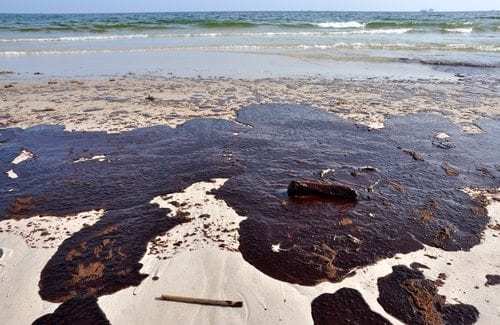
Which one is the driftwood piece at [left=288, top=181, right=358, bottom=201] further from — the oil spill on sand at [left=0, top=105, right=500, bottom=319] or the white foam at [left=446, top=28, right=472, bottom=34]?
the white foam at [left=446, top=28, right=472, bottom=34]

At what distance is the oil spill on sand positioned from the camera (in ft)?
15.8

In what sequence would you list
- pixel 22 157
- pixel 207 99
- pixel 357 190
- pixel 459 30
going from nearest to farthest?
pixel 357 190, pixel 22 157, pixel 207 99, pixel 459 30

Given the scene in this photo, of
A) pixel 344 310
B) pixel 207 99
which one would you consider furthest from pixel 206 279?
pixel 207 99

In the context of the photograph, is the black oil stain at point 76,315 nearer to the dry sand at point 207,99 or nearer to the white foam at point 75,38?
the dry sand at point 207,99

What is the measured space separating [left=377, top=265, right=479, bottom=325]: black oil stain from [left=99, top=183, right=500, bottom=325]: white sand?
9 cm

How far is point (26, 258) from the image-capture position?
15.7 feet

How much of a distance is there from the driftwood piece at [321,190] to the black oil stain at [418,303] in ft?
5.64

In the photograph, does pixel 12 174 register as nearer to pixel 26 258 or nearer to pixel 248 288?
pixel 26 258

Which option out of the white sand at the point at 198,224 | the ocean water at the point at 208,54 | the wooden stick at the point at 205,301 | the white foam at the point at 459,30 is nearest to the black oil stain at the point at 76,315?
the wooden stick at the point at 205,301

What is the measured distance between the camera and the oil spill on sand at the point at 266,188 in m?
4.81

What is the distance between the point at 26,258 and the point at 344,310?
3.62 metres

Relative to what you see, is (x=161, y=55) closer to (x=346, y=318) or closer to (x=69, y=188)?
(x=69, y=188)

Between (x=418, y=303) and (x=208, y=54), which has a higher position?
(x=418, y=303)

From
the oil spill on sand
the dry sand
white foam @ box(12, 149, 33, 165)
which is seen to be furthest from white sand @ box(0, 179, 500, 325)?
the dry sand
